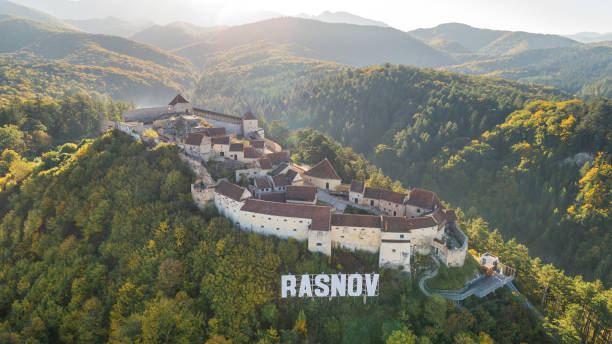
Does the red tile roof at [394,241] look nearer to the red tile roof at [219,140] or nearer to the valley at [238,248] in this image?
the valley at [238,248]

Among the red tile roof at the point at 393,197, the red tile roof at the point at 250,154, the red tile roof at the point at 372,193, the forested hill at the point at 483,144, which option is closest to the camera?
the red tile roof at the point at 393,197

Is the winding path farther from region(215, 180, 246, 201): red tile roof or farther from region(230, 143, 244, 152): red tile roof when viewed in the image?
region(230, 143, 244, 152): red tile roof

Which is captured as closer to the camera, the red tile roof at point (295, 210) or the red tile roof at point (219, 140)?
the red tile roof at point (295, 210)

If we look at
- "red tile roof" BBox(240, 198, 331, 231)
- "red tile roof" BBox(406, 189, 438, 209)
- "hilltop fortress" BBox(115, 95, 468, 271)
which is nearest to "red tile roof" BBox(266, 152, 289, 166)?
"hilltop fortress" BBox(115, 95, 468, 271)

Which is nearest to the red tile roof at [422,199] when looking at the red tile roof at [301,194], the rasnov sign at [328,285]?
the red tile roof at [301,194]

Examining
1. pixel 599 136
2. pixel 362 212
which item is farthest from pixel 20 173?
pixel 599 136

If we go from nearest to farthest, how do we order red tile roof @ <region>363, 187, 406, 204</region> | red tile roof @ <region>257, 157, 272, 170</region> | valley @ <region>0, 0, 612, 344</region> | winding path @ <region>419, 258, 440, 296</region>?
valley @ <region>0, 0, 612, 344</region>
winding path @ <region>419, 258, 440, 296</region>
red tile roof @ <region>363, 187, 406, 204</region>
red tile roof @ <region>257, 157, 272, 170</region>

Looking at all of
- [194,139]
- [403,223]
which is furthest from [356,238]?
[194,139]

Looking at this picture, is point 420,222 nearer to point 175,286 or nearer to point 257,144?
point 175,286
